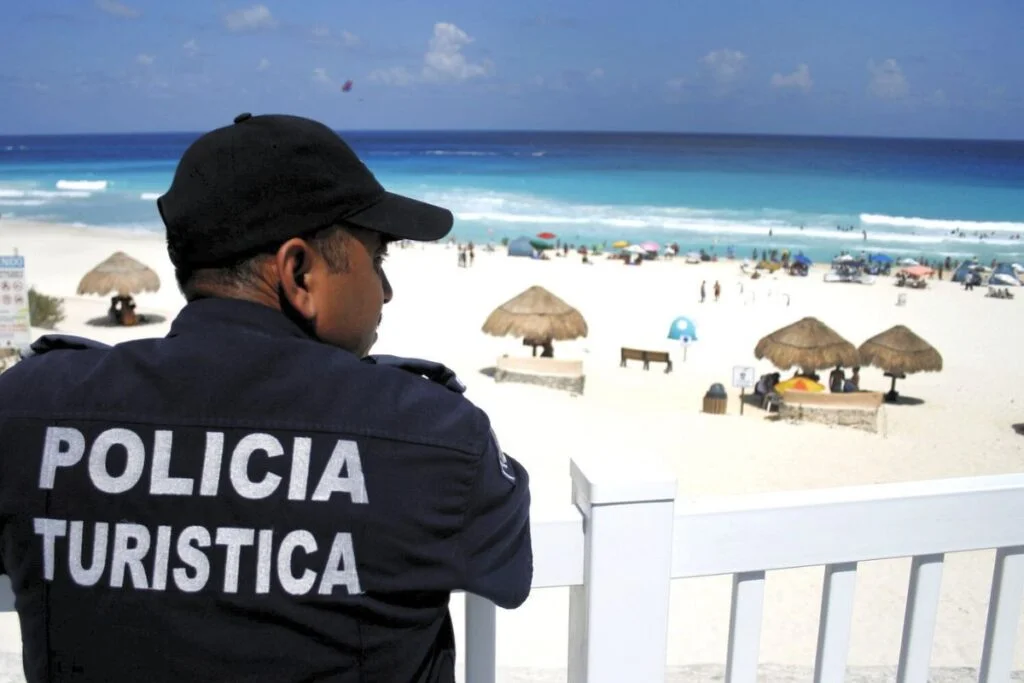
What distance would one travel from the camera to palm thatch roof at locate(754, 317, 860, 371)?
41.3ft

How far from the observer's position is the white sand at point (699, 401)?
5.78m

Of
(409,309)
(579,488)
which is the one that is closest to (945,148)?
(409,309)

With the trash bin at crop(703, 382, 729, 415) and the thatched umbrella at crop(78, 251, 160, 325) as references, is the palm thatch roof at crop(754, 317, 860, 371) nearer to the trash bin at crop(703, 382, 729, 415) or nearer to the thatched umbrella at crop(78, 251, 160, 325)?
the trash bin at crop(703, 382, 729, 415)

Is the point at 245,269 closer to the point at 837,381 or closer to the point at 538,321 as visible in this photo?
the point at 538,321

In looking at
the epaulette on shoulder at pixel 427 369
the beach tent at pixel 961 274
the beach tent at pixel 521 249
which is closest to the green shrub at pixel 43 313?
the epaulette on shoulder at pixel 427 369

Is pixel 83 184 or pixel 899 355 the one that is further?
pixel 83 184

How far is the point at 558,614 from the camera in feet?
18.9

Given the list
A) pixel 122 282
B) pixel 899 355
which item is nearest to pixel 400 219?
pixel 899 355

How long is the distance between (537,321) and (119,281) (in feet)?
24.7

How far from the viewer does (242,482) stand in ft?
3.30

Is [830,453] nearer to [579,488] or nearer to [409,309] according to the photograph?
[579,488]

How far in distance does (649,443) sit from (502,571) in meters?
9.16

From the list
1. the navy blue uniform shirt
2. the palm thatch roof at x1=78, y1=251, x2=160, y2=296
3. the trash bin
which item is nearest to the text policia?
the navy blue uniform shirt

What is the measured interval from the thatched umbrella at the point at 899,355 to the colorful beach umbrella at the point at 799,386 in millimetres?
1268
